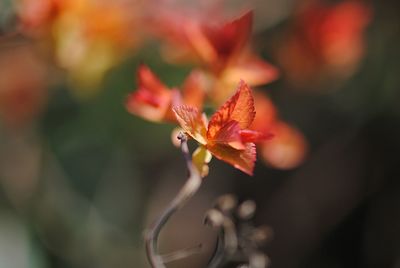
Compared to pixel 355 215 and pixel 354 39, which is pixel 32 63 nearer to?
pixel 354 39

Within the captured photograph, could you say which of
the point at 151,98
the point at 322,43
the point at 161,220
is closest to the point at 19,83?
the point at 322,43

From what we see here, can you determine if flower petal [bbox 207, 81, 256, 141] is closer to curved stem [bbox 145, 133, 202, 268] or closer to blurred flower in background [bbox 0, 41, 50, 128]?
curved stem [bbox 145, 133, 202, 268]

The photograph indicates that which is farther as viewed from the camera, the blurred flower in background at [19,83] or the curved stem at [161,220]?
the blurred flower in background at [19,83]

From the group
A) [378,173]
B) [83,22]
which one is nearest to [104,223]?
[83,22]

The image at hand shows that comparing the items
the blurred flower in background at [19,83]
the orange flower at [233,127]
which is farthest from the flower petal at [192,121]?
the blurred flower in background at [19,83]

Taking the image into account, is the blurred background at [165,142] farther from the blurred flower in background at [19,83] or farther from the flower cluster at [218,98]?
the flower cluster at [218,98]

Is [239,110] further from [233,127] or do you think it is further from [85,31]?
[85,31]
